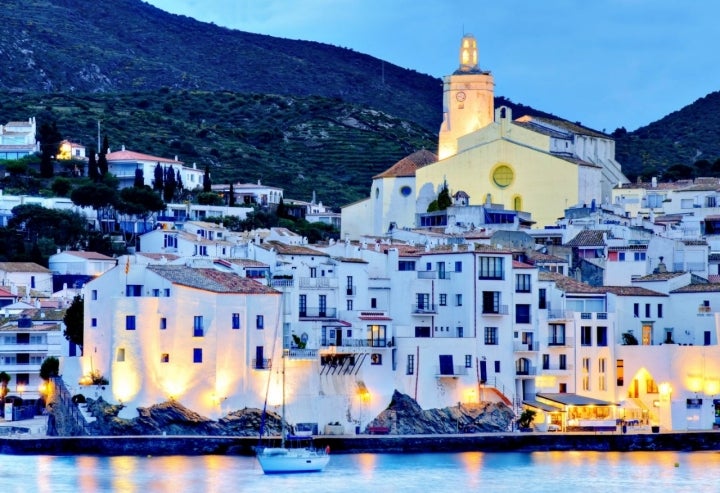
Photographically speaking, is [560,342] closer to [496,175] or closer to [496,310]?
[496,310]

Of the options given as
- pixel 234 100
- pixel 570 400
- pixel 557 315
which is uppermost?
pixel 234 100

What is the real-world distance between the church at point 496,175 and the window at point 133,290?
2269 cm

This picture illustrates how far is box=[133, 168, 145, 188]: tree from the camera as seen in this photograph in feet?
269

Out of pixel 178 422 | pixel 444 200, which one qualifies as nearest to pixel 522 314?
pixel 178 422

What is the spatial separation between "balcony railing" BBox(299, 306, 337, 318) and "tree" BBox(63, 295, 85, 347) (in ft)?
20.7

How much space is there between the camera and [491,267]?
181ft

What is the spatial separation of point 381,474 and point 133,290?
9.01m

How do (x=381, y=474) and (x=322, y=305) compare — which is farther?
(x=322, y=305)

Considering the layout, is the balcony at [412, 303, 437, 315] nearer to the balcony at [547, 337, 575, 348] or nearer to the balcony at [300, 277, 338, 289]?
the balcony at [300, 277, 338, 289]

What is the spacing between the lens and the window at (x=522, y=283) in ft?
183

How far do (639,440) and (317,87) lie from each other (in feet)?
368

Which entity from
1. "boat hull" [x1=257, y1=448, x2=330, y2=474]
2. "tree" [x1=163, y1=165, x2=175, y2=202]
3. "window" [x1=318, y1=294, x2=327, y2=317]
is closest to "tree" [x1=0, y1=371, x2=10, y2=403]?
"window" [x1=318, y1=294, x2=327, y2=317]

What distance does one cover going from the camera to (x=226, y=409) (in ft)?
168

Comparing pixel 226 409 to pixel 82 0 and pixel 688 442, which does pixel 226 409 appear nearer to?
pixel 688 442
